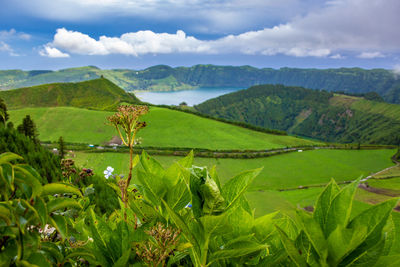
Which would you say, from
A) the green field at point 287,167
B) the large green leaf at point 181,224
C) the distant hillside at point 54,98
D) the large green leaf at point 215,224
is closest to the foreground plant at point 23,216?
the large green leaf at point 181,224

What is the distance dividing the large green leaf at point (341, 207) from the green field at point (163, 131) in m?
83.4

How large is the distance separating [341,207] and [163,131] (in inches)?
3702

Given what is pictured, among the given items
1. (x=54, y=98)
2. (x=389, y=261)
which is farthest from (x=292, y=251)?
(x=54, y=98)

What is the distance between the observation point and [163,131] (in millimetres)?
93875

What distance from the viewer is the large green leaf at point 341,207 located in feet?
2.98

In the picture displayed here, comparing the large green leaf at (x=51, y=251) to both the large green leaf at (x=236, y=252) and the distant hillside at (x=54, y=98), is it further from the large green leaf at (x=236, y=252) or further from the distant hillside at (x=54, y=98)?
the distant hillside at (x=54, y=98)

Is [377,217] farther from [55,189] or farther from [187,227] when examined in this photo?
[55,189]

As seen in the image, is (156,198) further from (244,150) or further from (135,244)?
(244,150)

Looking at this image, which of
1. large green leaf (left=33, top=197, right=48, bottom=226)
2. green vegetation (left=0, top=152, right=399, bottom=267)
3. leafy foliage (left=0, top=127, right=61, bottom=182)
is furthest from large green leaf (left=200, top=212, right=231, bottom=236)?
leafy foliage (left=0, top=127, right=61, bottom=182)

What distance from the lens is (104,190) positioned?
6.46m

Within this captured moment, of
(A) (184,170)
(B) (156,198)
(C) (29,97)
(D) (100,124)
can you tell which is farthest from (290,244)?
(C) (29,97)

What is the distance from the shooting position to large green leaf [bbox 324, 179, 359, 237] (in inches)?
35.8

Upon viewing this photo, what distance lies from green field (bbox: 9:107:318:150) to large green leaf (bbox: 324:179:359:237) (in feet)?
274

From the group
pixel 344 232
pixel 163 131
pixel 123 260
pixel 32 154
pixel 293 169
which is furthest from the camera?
pixel 163 131
